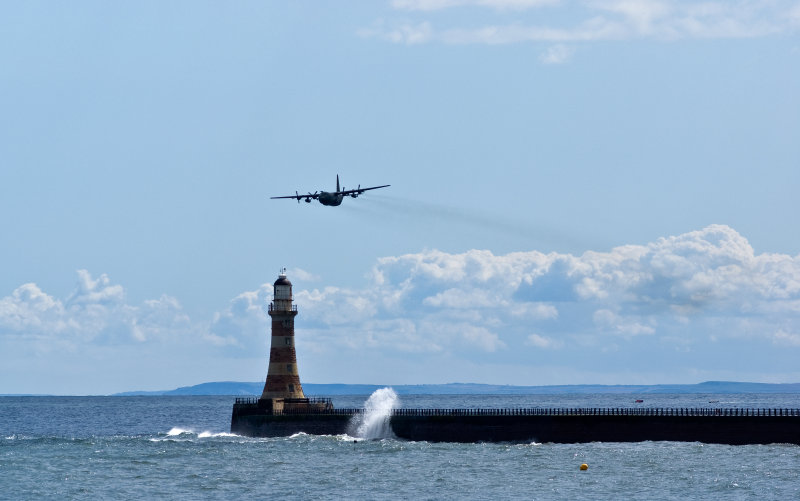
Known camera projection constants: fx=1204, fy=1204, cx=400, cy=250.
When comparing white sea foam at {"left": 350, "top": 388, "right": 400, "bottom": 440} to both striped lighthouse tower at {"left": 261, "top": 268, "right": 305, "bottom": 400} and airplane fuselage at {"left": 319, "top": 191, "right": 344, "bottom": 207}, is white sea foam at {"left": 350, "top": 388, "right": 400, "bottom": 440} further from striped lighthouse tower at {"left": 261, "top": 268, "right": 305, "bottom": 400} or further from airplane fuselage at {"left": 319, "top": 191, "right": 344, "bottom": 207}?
airplane fuselage at {"left": 319, "top": 191, "right": 344, "bottom": 207}

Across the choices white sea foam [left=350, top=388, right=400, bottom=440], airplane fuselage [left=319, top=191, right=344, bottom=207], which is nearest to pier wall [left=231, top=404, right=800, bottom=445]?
white sea foam [left=350, top=388, right=400, bottom=440]

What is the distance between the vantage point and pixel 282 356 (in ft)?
348

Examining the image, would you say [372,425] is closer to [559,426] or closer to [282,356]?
[282,356]

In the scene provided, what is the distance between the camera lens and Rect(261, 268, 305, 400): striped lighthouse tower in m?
106

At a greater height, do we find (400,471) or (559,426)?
(559,426)

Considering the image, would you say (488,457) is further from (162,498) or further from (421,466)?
(162,498)

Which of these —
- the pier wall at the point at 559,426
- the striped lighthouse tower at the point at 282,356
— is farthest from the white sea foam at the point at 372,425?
the striped lighthouse tower at the point at 282,356

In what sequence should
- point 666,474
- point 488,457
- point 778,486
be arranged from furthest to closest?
point 488,457, point 666,474, point 778,486

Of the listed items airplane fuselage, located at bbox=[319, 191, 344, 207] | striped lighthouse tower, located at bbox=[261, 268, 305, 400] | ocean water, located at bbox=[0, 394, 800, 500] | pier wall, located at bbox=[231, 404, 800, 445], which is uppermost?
airplane fuselage, located at bbox=[319, 191, 344, 207]

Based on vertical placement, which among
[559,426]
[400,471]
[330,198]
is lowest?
[400,471]

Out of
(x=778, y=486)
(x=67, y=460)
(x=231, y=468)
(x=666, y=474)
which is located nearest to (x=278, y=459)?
(x=231, y=468)

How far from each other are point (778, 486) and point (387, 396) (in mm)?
48507

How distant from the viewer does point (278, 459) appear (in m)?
87.8

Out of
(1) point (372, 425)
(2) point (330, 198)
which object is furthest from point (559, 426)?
(2) point (330, 198)
